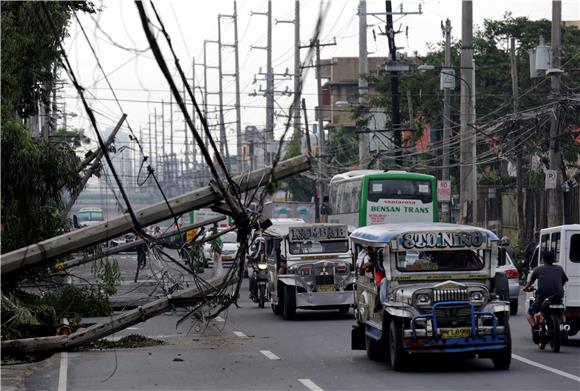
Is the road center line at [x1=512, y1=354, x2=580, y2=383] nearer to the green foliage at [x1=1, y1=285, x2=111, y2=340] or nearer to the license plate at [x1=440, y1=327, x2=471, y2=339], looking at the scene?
the license plate at [x1=440, y1=327, x2=471, y2=339]

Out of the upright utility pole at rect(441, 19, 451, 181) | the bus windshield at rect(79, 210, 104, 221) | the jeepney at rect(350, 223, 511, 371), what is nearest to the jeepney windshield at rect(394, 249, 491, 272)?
the jeepney at rect(350, 223, 511, 371)

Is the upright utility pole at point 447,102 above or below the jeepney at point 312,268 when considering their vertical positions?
above

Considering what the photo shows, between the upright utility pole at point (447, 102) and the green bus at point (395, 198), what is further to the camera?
the upright utility pole at point (447, 102)

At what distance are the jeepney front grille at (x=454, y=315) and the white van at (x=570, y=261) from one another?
4.07 m

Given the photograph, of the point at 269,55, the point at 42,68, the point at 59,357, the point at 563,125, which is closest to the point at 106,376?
the point at 59,357

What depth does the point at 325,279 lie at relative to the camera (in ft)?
91.9

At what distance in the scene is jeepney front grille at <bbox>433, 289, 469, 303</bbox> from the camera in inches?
677

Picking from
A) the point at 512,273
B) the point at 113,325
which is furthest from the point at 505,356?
the point at 512,273

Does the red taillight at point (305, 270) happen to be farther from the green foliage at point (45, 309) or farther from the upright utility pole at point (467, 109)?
the upright utility pole at point (467, 109)

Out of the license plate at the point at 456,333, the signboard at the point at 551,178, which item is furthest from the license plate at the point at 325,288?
the signboard at the point at 551,178

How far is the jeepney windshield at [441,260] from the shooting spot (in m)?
18.0

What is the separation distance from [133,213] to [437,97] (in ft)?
162

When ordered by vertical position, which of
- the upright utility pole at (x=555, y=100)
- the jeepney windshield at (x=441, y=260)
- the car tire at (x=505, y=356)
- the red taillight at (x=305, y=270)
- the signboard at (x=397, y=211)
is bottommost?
the car tire at (x=505, y=356)

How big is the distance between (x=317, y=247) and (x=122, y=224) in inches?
578
